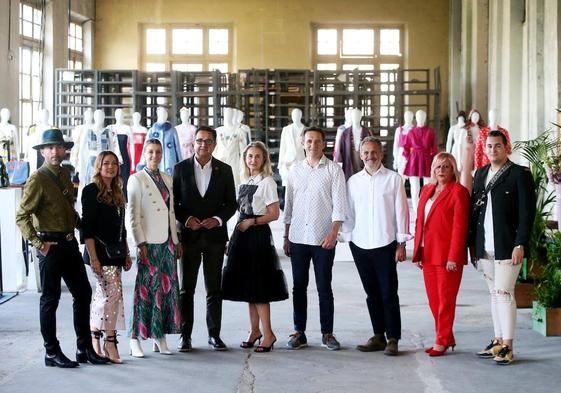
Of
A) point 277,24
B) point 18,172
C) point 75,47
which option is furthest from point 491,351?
point 277,24

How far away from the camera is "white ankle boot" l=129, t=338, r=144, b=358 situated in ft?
21.1

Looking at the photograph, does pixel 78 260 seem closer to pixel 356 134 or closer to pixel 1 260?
pixel 1 260

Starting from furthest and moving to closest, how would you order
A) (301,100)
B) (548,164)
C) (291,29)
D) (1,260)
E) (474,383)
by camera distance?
(291,29) < (301,100) < (1,260) < (548,164) < (474,383)

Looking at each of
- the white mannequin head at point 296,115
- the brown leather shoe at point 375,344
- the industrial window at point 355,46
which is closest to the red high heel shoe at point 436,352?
the brown leather shoe at point 375,344

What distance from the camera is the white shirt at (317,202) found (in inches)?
255

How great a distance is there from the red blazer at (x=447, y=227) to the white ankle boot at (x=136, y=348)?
1.90 meters

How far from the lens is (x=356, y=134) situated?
13180mm

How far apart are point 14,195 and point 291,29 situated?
49.2ft

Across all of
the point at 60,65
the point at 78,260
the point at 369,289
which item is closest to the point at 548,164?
the point at 369,289

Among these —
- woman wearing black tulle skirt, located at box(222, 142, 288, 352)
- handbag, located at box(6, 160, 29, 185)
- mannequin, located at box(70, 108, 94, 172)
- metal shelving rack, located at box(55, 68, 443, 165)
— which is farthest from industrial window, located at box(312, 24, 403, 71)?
woman wearing black tulle skirt, located at box(222, 142, 288, 352)

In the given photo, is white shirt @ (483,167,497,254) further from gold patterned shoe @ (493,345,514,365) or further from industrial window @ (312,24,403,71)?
industrial window @ (312,24,403,71)

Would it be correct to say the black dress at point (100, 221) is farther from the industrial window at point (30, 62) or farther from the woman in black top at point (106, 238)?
the industrial window at point (30, 62)

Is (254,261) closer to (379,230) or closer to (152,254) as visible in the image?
(152,254)

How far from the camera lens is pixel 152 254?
6.36 metres
